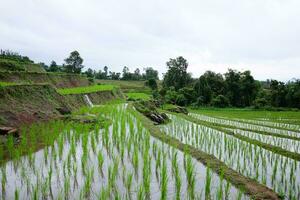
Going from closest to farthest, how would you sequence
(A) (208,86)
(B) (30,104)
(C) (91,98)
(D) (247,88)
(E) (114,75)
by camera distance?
(B) (30,104), (C) (91,98), (D) (247,88), (A) (208,86), (E) (114,75)

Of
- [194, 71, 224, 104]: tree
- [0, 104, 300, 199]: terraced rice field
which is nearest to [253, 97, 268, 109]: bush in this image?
[194, 71, 224, 104]: tree

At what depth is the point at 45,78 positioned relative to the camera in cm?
1922

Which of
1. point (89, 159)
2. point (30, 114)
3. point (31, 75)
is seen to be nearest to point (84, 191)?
point (89, 159)

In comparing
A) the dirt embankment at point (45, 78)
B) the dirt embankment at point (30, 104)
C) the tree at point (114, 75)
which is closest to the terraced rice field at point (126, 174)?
the dirt embankment at point (30, 104)

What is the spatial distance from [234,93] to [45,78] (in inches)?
985

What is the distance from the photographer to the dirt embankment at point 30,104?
31.4 ft

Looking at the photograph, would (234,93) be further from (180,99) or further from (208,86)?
(180,99)

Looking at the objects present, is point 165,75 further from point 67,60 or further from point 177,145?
point 177,145

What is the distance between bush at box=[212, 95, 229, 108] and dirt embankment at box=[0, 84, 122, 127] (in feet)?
70.4

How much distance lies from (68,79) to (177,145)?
61.9ft

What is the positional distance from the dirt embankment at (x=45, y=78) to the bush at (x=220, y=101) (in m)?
A: 14.9

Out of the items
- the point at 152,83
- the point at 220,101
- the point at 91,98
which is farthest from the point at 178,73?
the point at 91,98

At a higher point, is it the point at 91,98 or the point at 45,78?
the point at 45,78

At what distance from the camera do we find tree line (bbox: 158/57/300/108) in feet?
108
